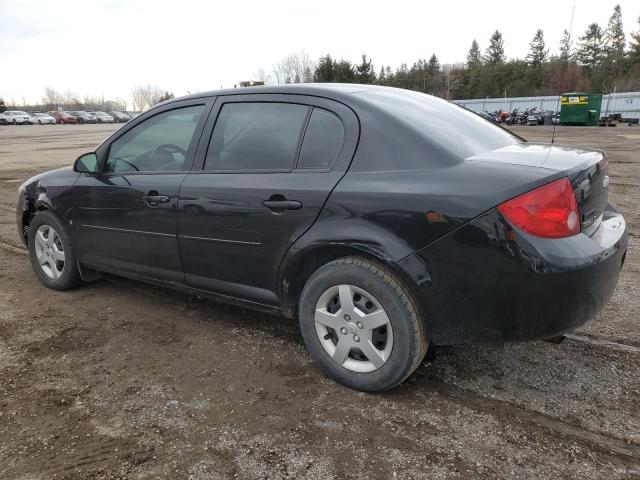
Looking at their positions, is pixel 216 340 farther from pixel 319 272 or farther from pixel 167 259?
pixel 319 272

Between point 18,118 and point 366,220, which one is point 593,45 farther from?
point 366,220

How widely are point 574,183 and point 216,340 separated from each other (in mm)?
2386

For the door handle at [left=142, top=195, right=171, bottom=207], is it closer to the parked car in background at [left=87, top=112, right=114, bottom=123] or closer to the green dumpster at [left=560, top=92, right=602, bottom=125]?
the green dumpster at [left=560, top=92, right=602, bottom=125]

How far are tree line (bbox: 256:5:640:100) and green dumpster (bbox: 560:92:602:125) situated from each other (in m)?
20.9

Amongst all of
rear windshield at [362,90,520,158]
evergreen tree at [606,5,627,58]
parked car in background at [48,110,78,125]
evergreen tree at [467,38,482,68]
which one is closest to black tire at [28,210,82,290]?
rear windshield at [362,90,520,158]

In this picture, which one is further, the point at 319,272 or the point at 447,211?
the point at 319,272

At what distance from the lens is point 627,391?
2.79m

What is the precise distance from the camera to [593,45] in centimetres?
7569

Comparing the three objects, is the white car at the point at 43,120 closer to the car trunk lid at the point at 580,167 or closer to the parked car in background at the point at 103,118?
the parked car in background at the point at 103,118

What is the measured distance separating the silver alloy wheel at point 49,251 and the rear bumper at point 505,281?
326 centimetres

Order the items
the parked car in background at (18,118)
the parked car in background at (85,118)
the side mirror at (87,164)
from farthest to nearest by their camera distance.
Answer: the parked car in background at (85,118) → the parked car in background at (18,118) → the side mirror at (87,164)

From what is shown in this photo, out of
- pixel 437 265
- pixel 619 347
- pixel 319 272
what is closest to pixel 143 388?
pixel 319 272

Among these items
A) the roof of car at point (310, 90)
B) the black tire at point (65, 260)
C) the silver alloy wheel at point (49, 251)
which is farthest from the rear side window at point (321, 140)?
the silver alloy wheel at point (49, 251)

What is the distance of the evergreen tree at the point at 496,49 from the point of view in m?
88.8
